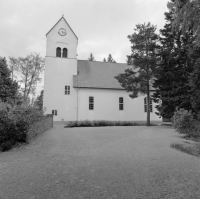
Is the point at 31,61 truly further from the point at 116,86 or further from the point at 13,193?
the point at 13,193

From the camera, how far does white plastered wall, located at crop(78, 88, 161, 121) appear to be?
24.4 m

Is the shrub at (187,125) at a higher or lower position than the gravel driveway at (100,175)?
higher

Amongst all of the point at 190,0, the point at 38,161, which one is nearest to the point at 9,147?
the point at 38,161

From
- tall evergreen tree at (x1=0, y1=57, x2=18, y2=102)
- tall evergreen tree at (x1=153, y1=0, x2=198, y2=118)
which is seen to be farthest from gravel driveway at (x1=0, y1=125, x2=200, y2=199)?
tall evergreen tree at (x1=0, y1=57, x2=18, y2=102)

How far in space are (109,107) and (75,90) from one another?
5709mm

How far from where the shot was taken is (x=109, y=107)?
83.1 feet

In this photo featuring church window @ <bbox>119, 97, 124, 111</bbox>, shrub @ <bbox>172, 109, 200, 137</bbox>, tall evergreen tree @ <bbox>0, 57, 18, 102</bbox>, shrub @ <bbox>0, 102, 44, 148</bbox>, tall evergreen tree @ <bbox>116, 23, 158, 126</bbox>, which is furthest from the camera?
church window @ <bbox>119, 97, 124, 111</bbox>

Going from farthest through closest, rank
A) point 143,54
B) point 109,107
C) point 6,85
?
point 109,107, point 6,85, point 143,54

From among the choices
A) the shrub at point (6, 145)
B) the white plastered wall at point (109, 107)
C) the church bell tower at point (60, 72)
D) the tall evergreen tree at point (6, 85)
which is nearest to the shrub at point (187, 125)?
the shrub at point (6, 145)

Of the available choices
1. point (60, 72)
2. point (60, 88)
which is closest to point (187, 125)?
point (60, 88)

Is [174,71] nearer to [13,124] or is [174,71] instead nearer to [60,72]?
[13,124]

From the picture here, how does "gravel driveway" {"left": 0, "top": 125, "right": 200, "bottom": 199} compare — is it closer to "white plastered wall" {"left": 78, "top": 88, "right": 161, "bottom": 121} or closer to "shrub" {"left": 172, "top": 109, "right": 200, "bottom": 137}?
"shrub" {"left": 172, "top": 109, "right": 200, "bottom": 137}

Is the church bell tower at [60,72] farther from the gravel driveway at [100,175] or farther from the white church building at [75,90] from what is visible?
the gravel driveway at [100,175]

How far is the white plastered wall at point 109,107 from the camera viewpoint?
24.4m
